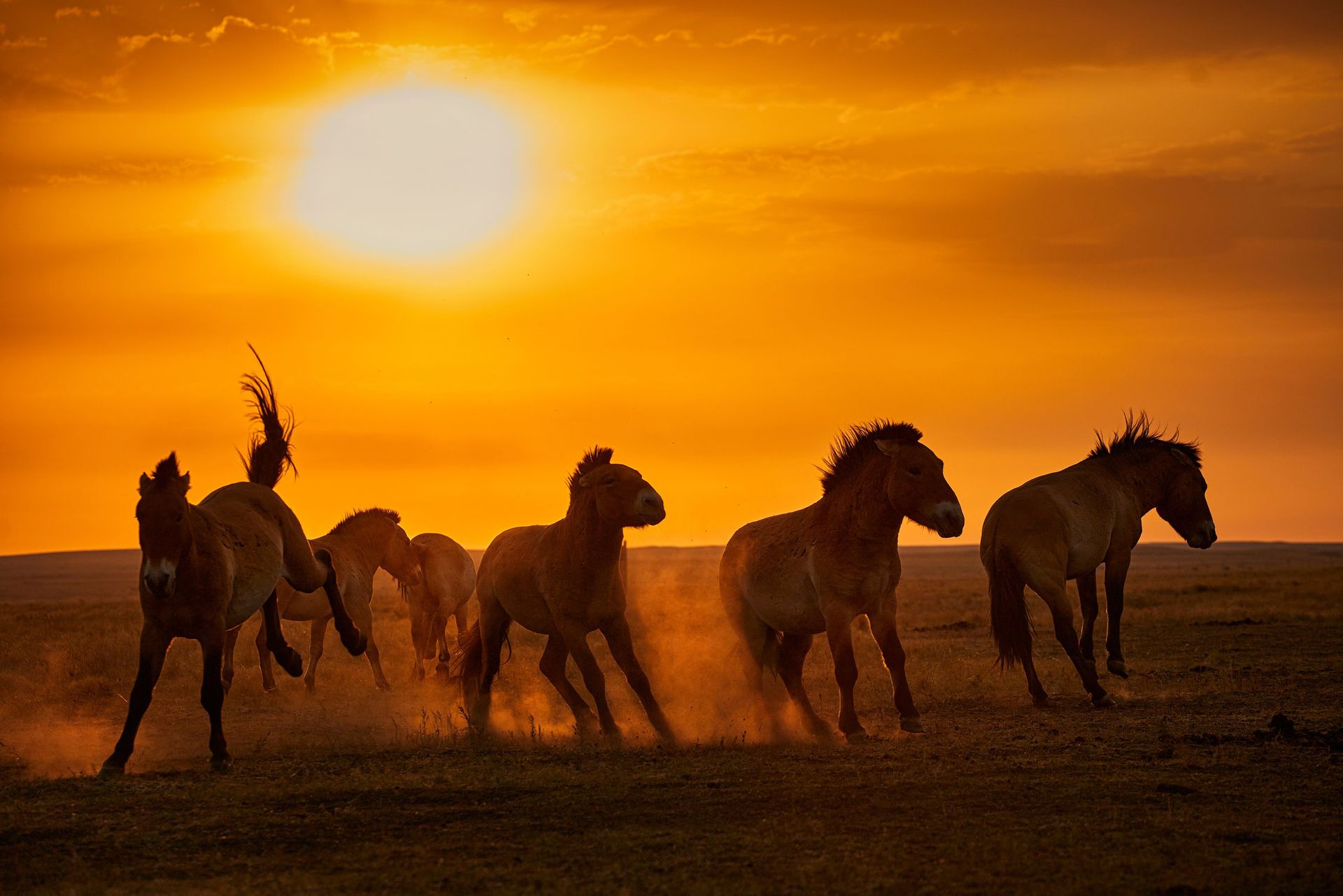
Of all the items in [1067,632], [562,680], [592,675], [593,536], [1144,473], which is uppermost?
[1144,473]

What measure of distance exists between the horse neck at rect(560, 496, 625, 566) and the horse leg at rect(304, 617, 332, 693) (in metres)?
7.60

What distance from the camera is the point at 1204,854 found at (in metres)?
7.59

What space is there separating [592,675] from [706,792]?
3088 mm

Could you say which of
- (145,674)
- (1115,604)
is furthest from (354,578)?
(1115,604)

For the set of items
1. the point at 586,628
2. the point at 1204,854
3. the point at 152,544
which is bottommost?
the point at 1204,854

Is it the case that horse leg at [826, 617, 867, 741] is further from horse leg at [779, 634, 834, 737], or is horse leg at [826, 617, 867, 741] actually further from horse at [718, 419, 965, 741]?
horse leg at [779, 634, 834, 737]

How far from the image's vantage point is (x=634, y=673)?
12.5 metres

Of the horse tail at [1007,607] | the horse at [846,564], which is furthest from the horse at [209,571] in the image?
the horse tail at [1007,607]

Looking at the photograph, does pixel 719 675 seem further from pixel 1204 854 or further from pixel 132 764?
pixel 1204 854

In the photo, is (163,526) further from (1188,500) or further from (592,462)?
(1188,500)

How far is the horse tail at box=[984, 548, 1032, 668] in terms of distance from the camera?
598 inches

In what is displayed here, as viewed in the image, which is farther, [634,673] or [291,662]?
[291,662]

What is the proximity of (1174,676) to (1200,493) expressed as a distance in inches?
88.2

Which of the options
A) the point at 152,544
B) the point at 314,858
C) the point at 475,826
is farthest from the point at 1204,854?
the point at 152,544
